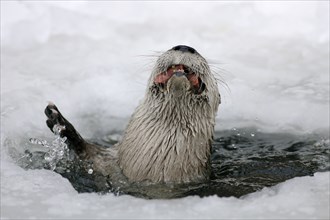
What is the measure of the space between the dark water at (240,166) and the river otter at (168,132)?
0.19 feet

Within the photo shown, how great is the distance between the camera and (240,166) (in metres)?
3.47

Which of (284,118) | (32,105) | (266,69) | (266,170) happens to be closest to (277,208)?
(266,170)

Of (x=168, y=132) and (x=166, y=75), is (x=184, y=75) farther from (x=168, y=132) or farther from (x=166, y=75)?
(x=168, y=132)

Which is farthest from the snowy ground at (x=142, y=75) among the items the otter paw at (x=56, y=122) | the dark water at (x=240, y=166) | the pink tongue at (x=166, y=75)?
the pink tongue at (x=166, y=75)

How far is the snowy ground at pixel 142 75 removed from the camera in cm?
261

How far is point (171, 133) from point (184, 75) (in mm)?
340

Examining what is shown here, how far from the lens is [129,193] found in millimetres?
2955

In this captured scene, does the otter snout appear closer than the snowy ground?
No

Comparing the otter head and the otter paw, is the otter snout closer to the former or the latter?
the otter head

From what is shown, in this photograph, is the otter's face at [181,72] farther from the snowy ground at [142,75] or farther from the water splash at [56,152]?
the water splash at [56,152]

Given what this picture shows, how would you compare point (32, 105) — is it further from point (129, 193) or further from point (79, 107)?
point (129, 193)

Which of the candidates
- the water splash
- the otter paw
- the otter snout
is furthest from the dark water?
the otter snout

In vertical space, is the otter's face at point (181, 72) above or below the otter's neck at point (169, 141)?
above

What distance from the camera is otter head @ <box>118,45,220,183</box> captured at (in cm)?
298
